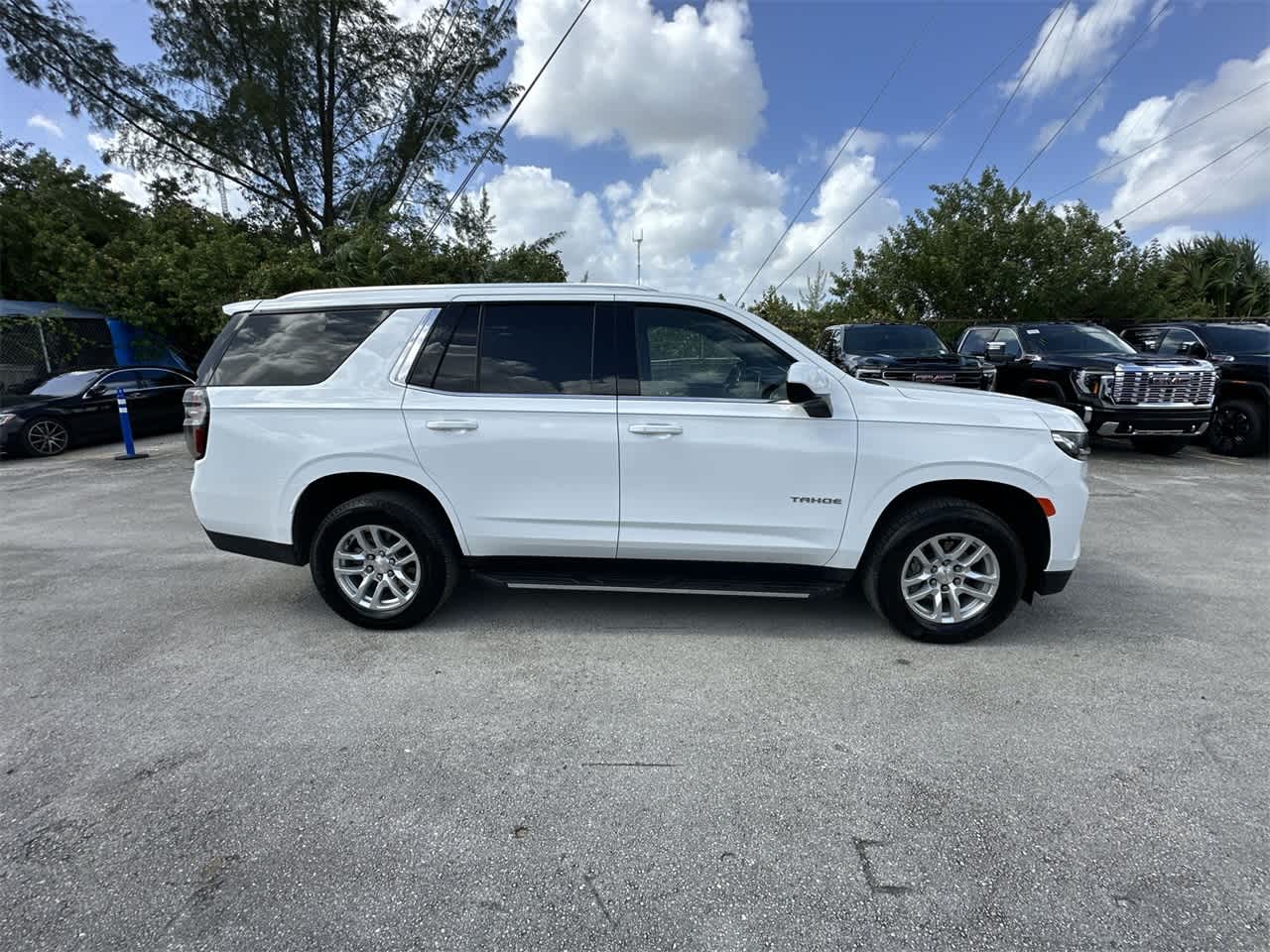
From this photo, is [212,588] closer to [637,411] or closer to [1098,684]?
[637,411]

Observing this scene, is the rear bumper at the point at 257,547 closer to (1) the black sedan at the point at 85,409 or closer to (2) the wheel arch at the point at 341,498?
(2) the wheel arch at the point at 341,498

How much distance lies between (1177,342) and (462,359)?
11.9 m

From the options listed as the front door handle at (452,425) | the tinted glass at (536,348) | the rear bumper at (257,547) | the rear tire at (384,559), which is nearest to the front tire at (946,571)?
the tinted glass at (536,348)

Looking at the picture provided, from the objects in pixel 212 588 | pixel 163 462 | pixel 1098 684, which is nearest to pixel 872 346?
pixel 1098 684

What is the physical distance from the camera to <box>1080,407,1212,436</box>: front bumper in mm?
8281

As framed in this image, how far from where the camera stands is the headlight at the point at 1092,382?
27.5 feet

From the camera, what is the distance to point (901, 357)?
9.63m

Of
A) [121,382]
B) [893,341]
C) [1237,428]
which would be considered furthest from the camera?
[121,382]

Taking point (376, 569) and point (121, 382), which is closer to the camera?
point (376, 569)

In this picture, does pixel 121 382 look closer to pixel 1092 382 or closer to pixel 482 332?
pixel 482 332

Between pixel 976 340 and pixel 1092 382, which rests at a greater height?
pixel 976 340

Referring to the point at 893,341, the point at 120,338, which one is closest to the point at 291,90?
the point at 120,338

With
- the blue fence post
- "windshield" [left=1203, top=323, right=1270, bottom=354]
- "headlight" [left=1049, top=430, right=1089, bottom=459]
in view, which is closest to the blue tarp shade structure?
the blue fence post

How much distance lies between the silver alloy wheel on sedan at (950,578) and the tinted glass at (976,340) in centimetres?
845
